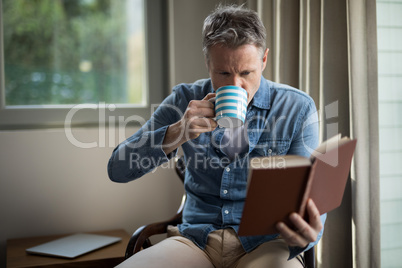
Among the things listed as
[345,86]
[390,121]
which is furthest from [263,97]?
[390,121]

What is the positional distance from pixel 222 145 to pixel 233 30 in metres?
0.40

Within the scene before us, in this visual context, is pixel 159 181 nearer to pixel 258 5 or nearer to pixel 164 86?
pixel 164 86

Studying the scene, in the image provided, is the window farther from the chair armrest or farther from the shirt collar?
the chair armrest

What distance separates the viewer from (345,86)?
58.1 inches

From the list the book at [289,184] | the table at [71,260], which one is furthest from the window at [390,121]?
the table at [71,260]

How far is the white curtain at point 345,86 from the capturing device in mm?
1342

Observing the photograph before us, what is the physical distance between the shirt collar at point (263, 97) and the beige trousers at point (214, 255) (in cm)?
42

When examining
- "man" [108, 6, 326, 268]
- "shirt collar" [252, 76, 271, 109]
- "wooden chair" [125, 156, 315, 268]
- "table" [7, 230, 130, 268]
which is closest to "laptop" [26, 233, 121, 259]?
"table" [7, 230, 130, 268]

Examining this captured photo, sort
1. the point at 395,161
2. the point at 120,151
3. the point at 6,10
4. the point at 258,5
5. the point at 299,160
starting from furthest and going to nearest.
Result: 1. the point at 6,10
2. the point at 258,5
3. the point at 120,151
4. the point at 395,161
5. the point at 299,160

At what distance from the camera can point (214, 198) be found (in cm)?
→ 146

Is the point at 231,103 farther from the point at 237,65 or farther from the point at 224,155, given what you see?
the point at 224,155

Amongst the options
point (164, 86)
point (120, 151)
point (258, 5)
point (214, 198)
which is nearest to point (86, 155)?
point (164, 86)

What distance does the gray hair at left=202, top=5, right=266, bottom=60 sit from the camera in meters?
1.30

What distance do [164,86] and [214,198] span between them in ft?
3.52
